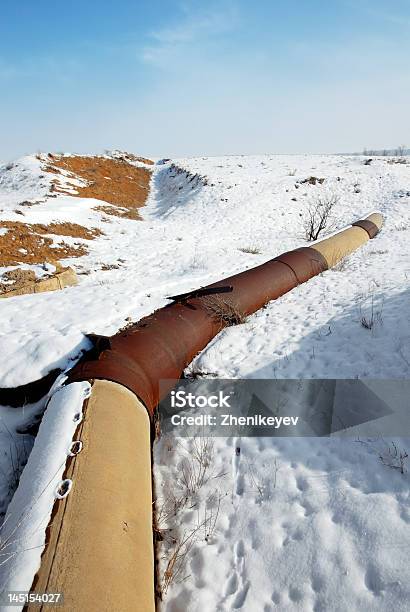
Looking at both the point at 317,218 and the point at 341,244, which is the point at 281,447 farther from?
the point at 317,218

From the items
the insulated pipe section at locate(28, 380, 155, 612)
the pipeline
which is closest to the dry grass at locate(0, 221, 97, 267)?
the pipeline

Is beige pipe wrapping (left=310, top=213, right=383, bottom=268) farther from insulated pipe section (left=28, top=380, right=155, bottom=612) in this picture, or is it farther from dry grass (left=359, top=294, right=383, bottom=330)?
insulated pipe section (left=28, top=380, right=155, bottom=612)

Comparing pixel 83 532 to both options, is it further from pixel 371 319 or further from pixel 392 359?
pixel 371 319

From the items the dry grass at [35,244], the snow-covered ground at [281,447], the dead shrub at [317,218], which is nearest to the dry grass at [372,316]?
the snow-covered ground at [281,447]

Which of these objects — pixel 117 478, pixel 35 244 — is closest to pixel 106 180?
pixel 35 244

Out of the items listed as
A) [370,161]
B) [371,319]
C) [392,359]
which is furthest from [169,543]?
[370,161]

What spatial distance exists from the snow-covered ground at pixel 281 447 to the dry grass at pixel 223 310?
0.17 m

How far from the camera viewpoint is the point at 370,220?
11.6 m

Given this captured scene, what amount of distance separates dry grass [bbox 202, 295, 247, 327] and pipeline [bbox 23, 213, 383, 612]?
27 centimetres

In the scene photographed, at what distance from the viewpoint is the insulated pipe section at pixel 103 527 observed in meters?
1.52

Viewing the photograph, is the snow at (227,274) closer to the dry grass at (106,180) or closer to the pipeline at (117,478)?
the pipeline at (117,478)

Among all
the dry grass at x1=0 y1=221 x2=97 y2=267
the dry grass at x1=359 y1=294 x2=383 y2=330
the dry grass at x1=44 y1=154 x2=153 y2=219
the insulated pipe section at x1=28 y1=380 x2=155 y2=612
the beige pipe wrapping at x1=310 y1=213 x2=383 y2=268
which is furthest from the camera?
the dry grass at x1=44 y1=154 x2=153 y2=219

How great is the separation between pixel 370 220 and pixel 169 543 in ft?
37.8

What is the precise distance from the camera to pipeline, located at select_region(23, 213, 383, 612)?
156cm
